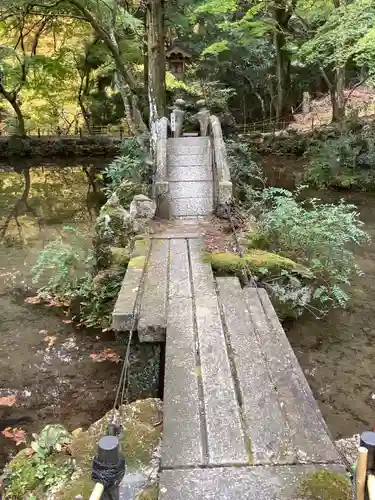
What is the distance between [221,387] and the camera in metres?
3.66

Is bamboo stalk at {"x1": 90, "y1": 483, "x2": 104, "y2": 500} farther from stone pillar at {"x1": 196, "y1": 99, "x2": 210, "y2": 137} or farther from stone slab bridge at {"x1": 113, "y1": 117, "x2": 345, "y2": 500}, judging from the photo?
stone pillar at {"x1": 196, "y1": 99, "x2": 210, "y2": 137}

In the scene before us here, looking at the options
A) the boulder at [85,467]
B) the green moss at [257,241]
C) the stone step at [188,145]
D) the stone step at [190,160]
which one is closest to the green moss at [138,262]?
the green moss at [257,241]

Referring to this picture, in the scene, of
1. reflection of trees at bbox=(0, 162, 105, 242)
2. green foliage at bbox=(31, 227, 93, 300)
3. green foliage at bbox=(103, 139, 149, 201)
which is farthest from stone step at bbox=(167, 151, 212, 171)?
reflection of trees at bbox=(0, 162, 105, 242)

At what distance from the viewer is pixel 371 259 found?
9805mm

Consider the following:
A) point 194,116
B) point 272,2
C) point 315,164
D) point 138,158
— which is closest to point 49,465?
point 138,158

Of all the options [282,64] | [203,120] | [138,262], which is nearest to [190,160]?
[203,120]

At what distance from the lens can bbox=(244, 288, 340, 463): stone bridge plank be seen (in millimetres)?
3088

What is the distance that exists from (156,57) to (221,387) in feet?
30.4

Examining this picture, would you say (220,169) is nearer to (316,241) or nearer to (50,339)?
(316,241)

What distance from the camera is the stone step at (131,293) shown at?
4.78 m

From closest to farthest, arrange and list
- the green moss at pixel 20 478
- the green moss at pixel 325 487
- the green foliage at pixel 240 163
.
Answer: the green moss at pixel 325 487, the green moss at pixel 20 478, the green foliage at pixel 240 163

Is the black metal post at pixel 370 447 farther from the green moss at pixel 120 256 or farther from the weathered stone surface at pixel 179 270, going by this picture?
the green moss at pixel 120 256

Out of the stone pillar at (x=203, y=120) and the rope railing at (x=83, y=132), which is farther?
the rope railing at (x=83, y=132)

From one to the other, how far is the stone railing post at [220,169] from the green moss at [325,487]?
19.2 feet
